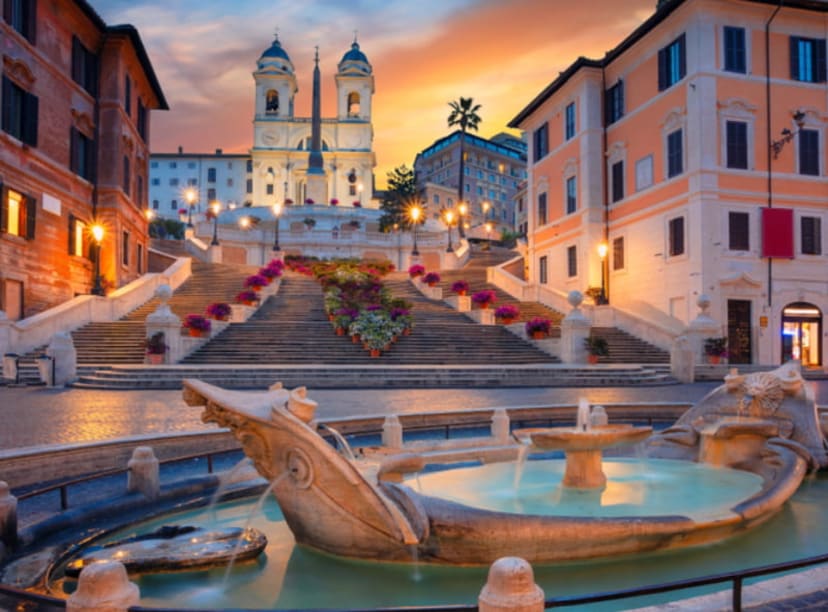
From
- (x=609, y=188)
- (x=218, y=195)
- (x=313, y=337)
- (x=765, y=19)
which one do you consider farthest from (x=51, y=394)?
(x=218, y=195)

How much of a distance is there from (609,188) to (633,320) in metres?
9.64

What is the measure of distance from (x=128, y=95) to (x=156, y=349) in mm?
19768

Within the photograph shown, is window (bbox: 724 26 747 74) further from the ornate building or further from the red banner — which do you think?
the ornate building

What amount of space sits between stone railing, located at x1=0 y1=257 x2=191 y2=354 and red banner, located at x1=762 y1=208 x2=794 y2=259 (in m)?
26.2

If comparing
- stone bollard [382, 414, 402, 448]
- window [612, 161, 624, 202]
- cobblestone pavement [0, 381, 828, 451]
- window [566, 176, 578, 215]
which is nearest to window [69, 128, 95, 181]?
cobblestone pavement [0, 381, 828, 451]

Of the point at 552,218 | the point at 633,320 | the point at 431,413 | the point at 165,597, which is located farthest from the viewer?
the point at 552,218

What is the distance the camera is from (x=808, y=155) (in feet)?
95.1

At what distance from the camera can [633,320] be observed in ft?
92.2

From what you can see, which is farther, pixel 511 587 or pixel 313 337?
pixel 313 337

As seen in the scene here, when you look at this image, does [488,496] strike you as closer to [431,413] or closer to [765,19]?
[431,413]

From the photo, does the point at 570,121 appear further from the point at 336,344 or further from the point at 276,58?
the point at 276,58

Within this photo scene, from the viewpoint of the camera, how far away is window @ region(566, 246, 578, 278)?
36312mm

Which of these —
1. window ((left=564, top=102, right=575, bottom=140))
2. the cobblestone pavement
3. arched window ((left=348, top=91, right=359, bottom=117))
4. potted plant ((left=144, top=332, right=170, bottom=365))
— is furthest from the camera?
arched window ((left=348, top=91, right=359, bottom=117))

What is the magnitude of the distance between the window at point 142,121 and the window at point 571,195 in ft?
80.0
